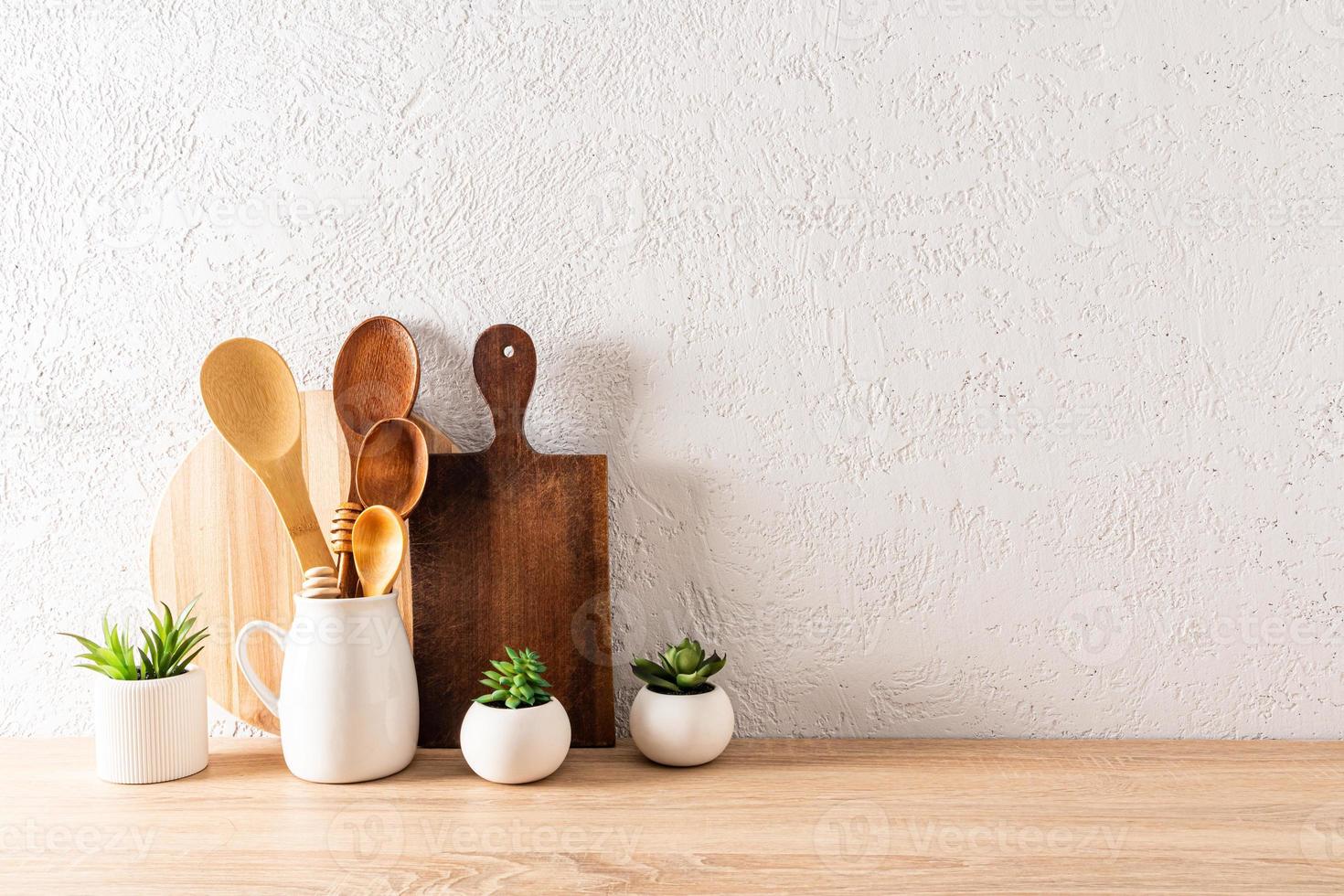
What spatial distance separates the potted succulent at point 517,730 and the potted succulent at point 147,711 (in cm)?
25

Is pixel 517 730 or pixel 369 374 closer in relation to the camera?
pixel 517 730

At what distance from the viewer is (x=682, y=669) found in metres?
0.77

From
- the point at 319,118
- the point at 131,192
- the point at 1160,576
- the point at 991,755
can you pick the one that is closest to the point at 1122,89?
the point at 1160,576

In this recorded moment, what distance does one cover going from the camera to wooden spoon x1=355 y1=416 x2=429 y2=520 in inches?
30.7

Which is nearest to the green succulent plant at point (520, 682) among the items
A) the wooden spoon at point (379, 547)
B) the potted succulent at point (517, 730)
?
the potted succulent at point (517, 730)

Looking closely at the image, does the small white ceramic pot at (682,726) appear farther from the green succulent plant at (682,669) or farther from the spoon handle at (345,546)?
the spoon handle at (345,546)

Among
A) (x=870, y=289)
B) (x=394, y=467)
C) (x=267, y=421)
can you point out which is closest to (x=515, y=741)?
(x=394, y=467)

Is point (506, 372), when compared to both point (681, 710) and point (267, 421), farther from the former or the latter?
point (681, 710)

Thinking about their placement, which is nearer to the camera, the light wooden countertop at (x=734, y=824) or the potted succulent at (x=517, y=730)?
the light wooden countertop at (x=734, y=824)

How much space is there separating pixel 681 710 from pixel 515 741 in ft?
0.46

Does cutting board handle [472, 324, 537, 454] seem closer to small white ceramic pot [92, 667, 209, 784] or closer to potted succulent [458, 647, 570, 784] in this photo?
potted succulent [458, 647, 570, 784]

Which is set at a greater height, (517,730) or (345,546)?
(345,546)

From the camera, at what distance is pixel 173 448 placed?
0.88 m

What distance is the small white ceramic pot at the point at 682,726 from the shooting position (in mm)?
752
